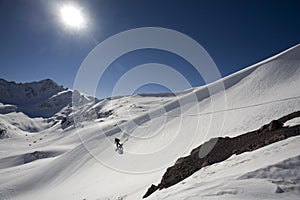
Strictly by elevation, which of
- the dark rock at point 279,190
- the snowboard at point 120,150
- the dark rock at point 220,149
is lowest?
the dark rock at point 279,190

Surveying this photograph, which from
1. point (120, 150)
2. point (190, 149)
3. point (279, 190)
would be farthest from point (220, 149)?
point (120, 150)

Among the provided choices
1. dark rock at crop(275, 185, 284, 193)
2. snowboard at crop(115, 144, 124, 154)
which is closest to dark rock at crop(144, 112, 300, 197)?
dark rock at crop(275, 185, 284, 193)

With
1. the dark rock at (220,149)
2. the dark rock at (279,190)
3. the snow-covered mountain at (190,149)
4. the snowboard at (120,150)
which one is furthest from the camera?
the snowboard at (120,150)

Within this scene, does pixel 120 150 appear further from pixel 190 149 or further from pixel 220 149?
pixel 220 149

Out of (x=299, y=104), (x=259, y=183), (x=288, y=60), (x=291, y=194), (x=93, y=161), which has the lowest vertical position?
(x=291, y=194)

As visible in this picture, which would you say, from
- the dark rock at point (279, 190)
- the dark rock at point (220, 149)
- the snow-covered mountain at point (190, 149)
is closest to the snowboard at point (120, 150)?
the snow-covered mountain at point (190, 149)

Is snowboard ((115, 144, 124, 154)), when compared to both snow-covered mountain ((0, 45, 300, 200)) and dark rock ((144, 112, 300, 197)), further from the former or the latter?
dark rock ((144, 112, 300, 197))

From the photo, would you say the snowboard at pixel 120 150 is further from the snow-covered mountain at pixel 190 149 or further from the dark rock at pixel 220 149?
the dark rock at pixel 220 149

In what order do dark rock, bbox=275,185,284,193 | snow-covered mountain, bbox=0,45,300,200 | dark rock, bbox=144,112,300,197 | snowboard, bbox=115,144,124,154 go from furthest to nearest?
snowboard, bbox=115,144,124,154 < dark rock, bbox=144,112,300,197 < snow-covered mountain, bbox=0,45,300,200 < dark rock, bbox=275,185,284,193

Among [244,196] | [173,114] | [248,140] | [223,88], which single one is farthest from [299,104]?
[173,114]

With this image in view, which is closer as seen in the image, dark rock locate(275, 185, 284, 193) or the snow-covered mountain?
dark rock locate(275, 185, 284, 193)

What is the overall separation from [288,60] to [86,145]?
3640cm

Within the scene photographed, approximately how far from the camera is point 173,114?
35594 mm

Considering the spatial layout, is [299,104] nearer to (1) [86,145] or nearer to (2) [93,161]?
(2) [93,161]
